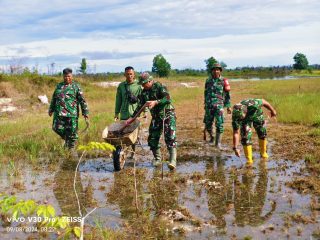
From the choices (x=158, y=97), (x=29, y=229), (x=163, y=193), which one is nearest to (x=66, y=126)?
(x=158, y=97)

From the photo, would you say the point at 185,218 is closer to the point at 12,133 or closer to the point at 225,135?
the point at 225,135

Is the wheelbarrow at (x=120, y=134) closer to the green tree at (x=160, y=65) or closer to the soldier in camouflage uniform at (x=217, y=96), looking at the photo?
the soldier in camouflage uniform at (x=217, y=96)

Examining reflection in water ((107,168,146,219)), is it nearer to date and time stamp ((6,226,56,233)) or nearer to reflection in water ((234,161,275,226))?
date and time stamp ((6,226,56,233))

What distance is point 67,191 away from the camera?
5949mm

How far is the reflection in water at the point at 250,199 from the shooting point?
4598mm

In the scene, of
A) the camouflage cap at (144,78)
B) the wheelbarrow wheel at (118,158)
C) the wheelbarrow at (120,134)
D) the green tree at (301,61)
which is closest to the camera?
the wheelbarrow at (120,134)

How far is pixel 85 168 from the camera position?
742 centimetres

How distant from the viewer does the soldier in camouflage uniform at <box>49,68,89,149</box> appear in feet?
26.0

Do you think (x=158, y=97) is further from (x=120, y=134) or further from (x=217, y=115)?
(x=217, y=115)

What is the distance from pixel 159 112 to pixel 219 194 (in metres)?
1.99

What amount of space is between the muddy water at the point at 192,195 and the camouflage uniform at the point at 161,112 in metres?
0.60

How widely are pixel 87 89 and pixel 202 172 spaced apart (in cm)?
1924

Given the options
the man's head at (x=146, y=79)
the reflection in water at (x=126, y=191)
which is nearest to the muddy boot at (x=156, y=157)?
the reflection in water at (x=126, y=191)

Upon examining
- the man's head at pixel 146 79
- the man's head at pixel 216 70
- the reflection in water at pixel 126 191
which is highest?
the man's head at pixel 216 70
